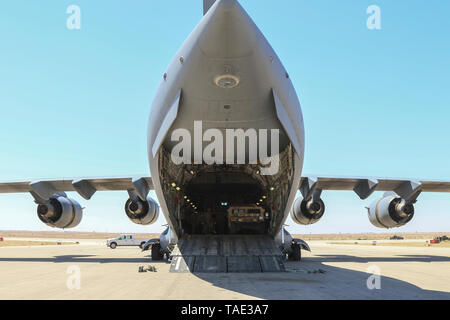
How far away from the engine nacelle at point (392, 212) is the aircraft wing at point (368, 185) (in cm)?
44

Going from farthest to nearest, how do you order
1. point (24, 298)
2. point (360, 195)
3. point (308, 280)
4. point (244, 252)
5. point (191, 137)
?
point (360, 195) → point (244, 252) → point (191, 137) → point (308, 280) → point (24, 298)

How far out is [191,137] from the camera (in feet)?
31.4

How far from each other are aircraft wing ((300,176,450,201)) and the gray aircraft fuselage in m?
3.19

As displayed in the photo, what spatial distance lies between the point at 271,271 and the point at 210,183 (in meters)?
6.10

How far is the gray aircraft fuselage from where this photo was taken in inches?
255

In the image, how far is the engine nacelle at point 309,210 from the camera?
56.7 feet

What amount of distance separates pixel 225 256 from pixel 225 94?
540cm

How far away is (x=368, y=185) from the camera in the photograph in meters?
15.5

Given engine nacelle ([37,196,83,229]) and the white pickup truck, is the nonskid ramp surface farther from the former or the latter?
the white pickup truck

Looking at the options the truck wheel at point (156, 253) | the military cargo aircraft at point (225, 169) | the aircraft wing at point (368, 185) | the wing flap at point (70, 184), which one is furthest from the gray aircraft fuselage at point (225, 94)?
the wing flap at point (70, 184)

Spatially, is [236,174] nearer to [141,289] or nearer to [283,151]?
[283,151]

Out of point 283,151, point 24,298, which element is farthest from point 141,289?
point 283,151

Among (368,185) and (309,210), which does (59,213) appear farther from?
(368,185)

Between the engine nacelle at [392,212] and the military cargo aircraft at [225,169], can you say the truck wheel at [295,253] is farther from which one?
the engine nacelle at [392,212]
